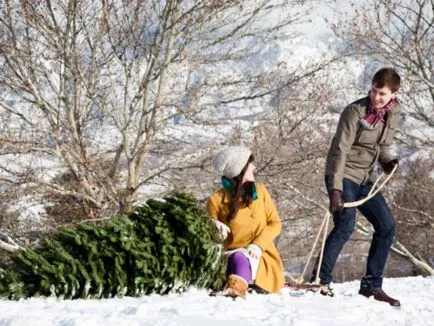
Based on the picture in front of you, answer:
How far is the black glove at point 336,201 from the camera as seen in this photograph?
483 cm

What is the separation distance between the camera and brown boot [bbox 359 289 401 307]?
491 centimetres

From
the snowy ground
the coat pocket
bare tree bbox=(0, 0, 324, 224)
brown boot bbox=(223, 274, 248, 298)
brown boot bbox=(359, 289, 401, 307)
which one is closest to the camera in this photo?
the snowy ground

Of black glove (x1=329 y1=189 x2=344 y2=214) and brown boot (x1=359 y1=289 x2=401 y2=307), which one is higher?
black glove (x1=329 y1=189 x2=344 y2=214)

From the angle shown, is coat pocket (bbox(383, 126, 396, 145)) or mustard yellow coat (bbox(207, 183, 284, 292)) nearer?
mustard yellow coat (bbox(207, 183, 284, 292))

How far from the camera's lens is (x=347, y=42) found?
52.9 feet

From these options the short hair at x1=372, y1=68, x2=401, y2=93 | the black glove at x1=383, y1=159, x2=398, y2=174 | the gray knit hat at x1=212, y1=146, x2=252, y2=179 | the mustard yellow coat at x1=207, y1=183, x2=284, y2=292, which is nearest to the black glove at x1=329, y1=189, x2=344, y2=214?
the mustard yellow coat at x1=207, y1=183, x2=284, y2=292

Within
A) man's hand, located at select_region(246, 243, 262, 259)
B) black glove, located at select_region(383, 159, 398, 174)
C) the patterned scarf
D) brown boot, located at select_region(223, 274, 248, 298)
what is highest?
the patterned scarf

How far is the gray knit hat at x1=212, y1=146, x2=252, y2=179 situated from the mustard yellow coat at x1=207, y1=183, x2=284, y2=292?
0.20 m

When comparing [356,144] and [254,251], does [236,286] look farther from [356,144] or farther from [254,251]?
[356,144]

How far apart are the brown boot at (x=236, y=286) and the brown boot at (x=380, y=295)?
1.27 metres

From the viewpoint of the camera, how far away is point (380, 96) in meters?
5.02

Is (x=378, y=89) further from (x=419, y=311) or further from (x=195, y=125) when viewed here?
(x=195, y=125)

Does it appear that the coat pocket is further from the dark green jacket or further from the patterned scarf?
the patterned scarf

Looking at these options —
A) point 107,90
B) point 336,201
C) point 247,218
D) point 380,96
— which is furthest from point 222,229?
point 107,90
